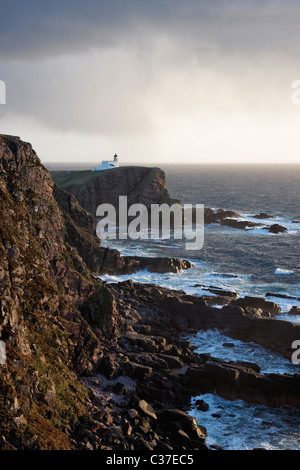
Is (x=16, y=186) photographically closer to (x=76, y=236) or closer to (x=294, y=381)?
(x=76, y=236)

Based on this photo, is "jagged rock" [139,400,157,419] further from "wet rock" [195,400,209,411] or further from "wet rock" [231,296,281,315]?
"wet rock" [231,296,281,315]

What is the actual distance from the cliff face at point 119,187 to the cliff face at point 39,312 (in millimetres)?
76183

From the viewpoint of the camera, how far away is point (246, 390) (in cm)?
3459

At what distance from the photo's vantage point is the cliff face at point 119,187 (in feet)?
390

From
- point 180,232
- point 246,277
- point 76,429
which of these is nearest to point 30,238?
point 76,429

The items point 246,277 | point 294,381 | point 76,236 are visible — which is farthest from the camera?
point 246,277

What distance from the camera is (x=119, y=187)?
12381 centimetres

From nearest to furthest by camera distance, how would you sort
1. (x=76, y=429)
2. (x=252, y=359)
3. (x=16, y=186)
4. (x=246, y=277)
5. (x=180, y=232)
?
(x=76, y=429)
(x=16, y=186)
(x=252, y=359)
(x=246, y=277)
(x=180, y=232)

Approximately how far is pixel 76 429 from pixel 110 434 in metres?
2.10

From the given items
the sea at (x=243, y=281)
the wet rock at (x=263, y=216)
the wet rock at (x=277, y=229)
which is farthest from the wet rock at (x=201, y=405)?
the wet rock at (x=263, y=216)

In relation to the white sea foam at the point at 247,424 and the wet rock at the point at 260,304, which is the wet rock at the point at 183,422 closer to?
the white sea foam at the point at 247,424

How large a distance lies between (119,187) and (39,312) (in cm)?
9425

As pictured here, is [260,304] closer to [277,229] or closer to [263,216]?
[277,229]

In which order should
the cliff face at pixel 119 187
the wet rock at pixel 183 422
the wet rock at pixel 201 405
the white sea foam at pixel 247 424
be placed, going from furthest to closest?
1. the cliff face at pixel 119 187
2. the wet rock at pixel 201 405
3. the white sea foam at pixel 247 424
4. the wet rock at pixel 183 422
